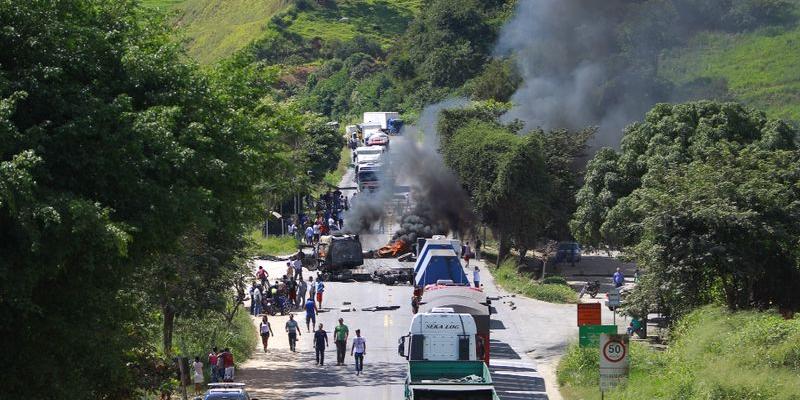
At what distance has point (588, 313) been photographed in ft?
96.3

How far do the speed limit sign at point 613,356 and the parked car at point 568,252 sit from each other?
3410cm

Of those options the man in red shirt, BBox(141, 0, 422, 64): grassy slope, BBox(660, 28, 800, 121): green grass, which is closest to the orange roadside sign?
the man in red shirt

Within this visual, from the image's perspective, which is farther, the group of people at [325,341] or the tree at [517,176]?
the tree at [517,176]

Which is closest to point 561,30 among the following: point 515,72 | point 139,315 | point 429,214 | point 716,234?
point 515,72

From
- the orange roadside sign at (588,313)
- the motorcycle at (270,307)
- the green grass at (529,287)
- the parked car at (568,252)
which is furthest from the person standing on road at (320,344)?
the parked car at (568,252)

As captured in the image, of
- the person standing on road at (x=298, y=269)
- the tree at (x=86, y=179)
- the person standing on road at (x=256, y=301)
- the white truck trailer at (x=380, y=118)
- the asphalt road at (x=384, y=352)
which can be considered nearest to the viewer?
the tree at (x=86, y=179)

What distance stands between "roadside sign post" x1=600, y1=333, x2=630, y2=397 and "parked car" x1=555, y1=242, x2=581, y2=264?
112 feet

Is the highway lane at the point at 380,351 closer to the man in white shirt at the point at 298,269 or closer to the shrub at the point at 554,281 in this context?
the man in white shirt at the point at 298,269

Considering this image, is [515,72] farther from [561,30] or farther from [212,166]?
[212,166]

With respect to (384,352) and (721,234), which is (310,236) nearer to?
(384,352)

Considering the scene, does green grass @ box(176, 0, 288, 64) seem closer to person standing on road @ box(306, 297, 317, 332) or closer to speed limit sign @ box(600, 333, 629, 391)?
person standing on road @ box(306, 297, 317, 332)

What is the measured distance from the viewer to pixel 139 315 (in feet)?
79.5

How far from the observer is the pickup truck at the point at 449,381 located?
2208cm

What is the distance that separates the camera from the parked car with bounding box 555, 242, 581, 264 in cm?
5797
